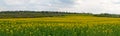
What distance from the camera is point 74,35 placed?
15.4 meters

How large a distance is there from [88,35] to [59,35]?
4.18ft

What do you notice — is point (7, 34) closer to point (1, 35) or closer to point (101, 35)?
point (1, 35)

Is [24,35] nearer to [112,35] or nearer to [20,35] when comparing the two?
[20,35]

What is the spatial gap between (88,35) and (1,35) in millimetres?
3737

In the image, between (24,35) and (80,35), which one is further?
(80,35)

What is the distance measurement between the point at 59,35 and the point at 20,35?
1710mm

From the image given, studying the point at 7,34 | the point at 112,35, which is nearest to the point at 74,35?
the point at 112,35

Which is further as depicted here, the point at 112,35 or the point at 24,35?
the point at 112,35

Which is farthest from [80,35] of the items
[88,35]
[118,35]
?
[118,35]

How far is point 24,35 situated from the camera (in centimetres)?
1488

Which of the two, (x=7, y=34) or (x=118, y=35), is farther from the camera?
(x=118, y=35)

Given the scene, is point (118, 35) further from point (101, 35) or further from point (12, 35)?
point (12, 35)

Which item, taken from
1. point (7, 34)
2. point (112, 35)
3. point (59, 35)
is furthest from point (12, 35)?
point (112, 35)

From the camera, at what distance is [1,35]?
15586 mm
